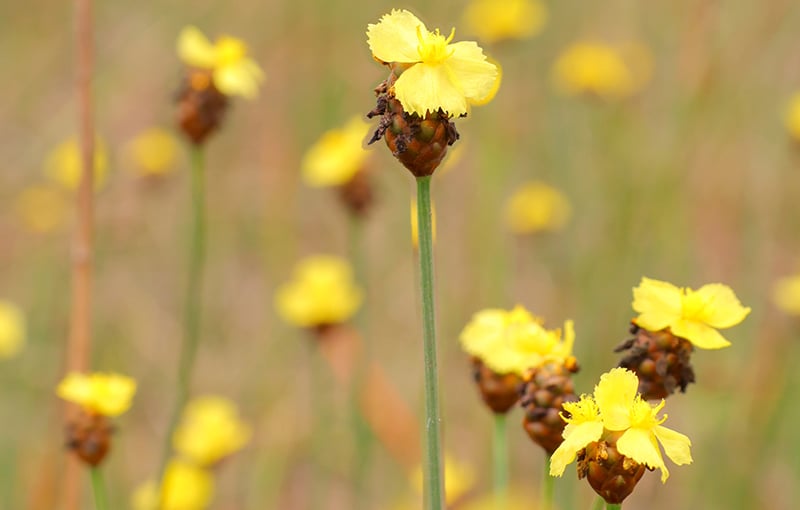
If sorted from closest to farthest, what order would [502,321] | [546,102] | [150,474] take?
1. [502,321]
2. [150,474]
3. [546,102]

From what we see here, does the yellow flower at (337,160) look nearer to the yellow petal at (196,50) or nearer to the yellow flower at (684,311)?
the yellow petal at (196,50)

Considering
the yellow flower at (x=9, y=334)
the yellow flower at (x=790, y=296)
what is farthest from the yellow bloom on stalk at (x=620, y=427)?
the yellow flower at (x=9, y=334)

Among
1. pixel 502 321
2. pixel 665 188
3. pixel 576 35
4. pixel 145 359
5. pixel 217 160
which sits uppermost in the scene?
pixel 576 35

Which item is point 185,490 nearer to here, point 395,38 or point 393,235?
point 395,38

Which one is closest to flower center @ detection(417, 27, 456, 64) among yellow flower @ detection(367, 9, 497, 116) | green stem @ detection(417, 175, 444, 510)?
yellow flower @ detection(367, 9, 497, 116)

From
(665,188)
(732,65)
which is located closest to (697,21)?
(665,188)

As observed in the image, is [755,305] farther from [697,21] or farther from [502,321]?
[502,321]
